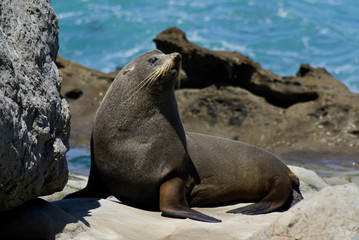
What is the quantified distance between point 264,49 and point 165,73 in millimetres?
16943

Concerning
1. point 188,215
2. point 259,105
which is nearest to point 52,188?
point 188,215

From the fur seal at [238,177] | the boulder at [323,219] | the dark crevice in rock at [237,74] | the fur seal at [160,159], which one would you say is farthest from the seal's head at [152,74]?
the dark crevice in rock at [237,74]

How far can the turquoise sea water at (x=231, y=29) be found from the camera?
71.6 feet

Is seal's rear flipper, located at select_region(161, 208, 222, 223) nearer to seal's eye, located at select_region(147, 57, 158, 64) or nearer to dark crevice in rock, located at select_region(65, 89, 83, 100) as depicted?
seal's eye, located at select_region(147, 57, 158, 64)

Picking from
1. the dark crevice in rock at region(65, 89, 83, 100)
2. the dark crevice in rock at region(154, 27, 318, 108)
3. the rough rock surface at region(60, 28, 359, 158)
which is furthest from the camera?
the dark crevice in rock at region(65, 89, 83, 100)

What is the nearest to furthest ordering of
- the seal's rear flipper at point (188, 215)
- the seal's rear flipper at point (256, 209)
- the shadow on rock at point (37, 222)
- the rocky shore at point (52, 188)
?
the rocky shore at point (52, 188)
the shadow on rock at point (37, 222)
the seal's rear flipper at point (188, 215)
the seal's rear flipper at point (256, 209)

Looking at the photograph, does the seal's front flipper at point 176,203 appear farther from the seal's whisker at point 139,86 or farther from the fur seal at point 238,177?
the seal's whisker at point 139,86

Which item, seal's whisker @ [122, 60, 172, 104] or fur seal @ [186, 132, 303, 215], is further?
fur seal @ [186, 132, 303, 215]

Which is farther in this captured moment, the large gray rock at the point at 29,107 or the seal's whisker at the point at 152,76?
the seal's whisker at the point at 152,76

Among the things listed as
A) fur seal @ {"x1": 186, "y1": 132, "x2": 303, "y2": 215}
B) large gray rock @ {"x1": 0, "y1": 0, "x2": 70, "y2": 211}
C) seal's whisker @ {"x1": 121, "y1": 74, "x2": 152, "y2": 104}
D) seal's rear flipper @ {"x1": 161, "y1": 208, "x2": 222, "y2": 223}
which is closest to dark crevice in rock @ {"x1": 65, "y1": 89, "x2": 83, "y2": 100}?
fur seal @ {"x1": 186, "y1": 132, "x2": 303, "y2": 215}

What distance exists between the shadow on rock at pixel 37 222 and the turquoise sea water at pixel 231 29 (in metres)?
17.1

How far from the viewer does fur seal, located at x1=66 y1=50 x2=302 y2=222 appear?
213 inches

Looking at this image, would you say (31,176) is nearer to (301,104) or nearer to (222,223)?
(222,223)

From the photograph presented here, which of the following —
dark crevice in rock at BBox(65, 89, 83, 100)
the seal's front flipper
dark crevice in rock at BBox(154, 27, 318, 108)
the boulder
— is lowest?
dark crevice in rock at BBox(65, 89, 83, 100)
